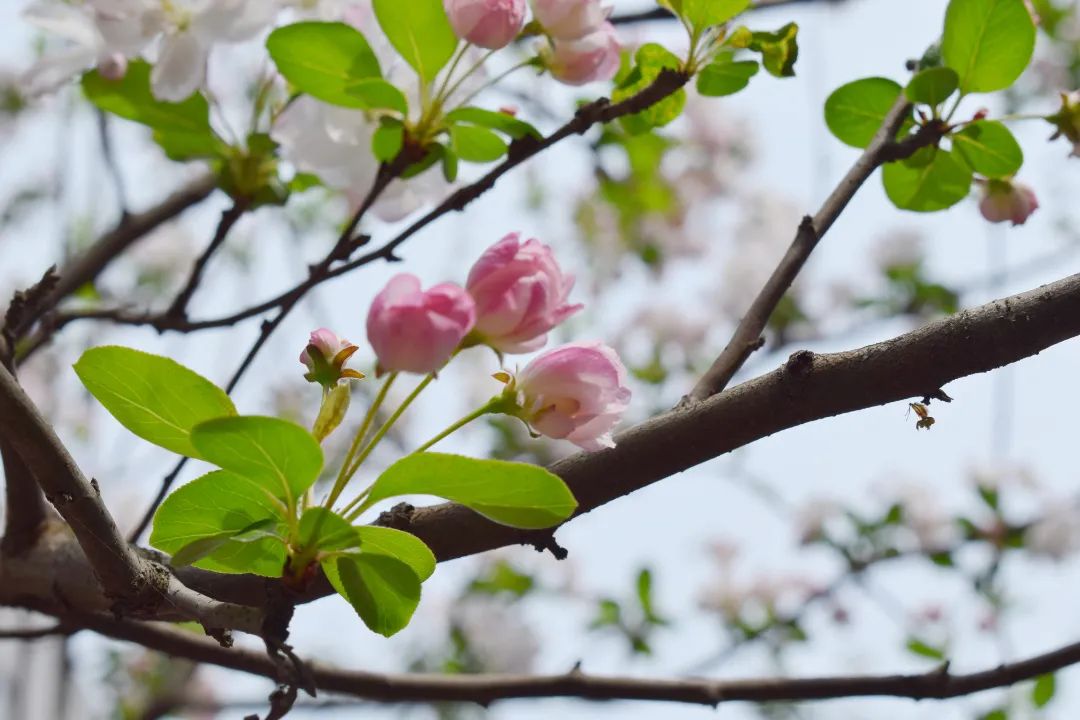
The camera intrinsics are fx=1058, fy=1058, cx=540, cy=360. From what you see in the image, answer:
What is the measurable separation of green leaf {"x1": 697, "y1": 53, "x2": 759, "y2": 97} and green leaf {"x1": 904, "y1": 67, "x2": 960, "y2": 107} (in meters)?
0.14

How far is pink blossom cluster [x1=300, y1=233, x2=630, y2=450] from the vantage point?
1.90ft

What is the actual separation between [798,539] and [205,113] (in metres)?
2.62

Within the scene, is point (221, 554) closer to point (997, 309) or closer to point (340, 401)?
point (340, 401)

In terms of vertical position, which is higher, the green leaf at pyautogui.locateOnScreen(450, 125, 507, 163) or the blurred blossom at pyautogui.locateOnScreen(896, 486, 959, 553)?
the blurred blossom at pyautogui.locateOnScreen(896, 486, 959, 553)

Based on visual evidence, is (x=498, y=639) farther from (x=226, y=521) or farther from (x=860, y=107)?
(x=226, y=521)

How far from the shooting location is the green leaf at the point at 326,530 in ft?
2.05

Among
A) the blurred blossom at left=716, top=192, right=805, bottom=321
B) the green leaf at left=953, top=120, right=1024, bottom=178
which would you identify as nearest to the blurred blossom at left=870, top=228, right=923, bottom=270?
the blurred blossom at left=716, top=192, right=805, bottom=321

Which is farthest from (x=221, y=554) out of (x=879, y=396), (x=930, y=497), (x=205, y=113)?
(x=930, y=497)

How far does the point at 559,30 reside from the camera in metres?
0.90

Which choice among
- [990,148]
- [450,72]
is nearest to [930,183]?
[990,148]

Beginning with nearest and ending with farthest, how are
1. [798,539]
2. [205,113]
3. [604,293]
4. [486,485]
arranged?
1. [486,485]
2. [205,113]
3. [798,539]
4. [604,293]

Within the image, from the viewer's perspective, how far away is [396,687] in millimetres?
1147

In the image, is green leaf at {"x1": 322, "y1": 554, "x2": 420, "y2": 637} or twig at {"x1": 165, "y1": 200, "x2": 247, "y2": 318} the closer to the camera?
green leaf at {"x1": 322, "y1": 554, "x2": 420, "y2": 637}

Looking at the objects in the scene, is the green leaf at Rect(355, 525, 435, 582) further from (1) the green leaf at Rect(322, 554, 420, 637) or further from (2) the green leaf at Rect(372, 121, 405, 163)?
(2) the green leaf at Rect(372, 121, 405, 163)
